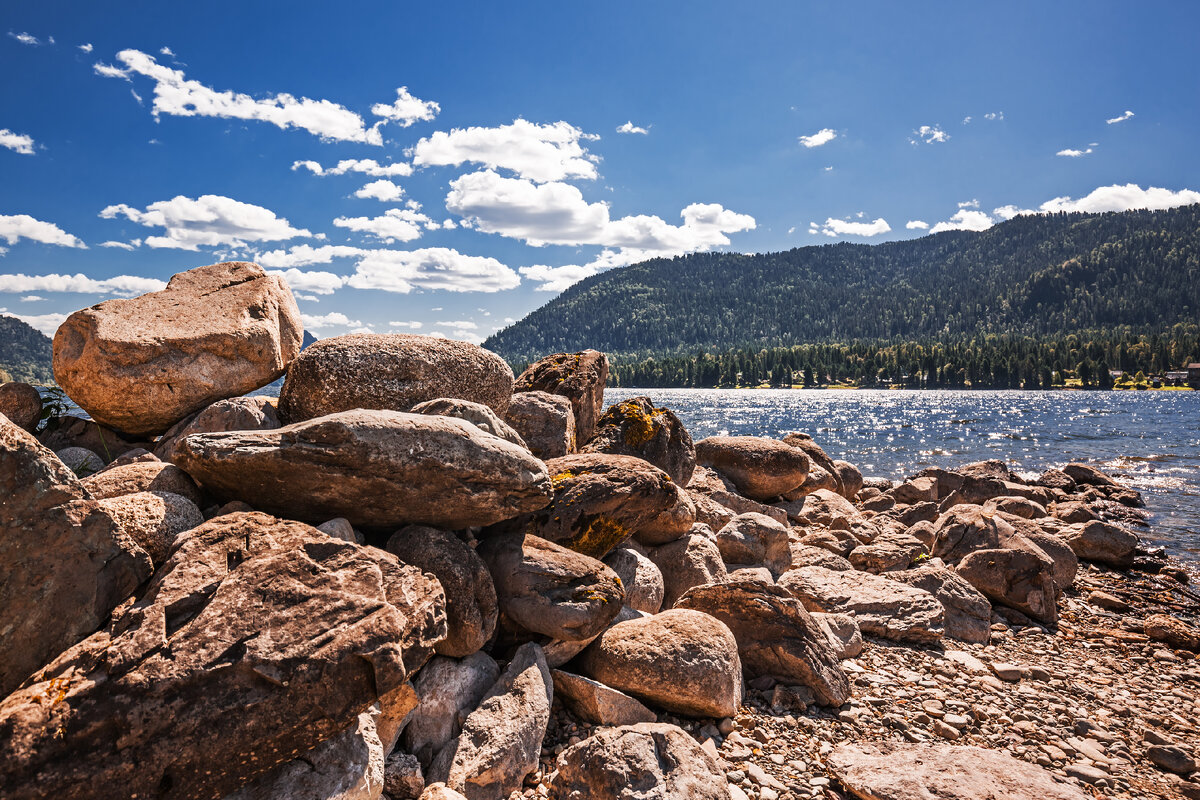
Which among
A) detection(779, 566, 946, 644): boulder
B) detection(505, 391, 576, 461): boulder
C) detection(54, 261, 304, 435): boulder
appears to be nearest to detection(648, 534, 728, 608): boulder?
detection(779, 566, 946, 644): boulder

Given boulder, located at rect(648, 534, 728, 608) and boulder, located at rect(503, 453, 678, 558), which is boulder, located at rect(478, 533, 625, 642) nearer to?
boulder, located at rect(503, 453, 678, 558)

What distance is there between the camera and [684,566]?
906 centimetres

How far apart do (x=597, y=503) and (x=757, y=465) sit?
8.38 m

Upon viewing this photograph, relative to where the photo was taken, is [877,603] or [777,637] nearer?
[777,637]

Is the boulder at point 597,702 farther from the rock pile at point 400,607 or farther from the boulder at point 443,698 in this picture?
the boulder at point 443,698

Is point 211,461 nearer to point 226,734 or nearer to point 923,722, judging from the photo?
point 226,734

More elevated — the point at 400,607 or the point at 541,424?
the point at 541,424

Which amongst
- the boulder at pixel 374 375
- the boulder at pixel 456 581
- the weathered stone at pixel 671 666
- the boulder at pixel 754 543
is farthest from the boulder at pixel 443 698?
the boulder at pixel 754 543

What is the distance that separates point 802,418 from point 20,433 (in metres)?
91.0

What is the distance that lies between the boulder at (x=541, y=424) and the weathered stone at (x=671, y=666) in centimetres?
324

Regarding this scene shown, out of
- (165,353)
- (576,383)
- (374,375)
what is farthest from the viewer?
(576,383)

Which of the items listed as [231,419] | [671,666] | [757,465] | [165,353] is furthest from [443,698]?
[757,465]

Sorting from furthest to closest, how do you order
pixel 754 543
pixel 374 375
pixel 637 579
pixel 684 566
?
pixel 754 543, pixel 684 566, pixel 637 579, pixel 374 375

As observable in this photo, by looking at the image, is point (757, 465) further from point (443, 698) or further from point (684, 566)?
point (443, 698)
